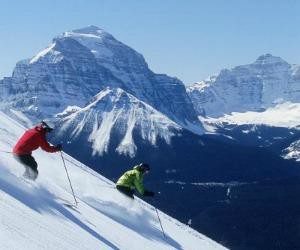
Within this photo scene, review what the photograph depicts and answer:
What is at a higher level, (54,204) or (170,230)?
(54,204)

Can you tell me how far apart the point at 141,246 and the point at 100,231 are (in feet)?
10.7

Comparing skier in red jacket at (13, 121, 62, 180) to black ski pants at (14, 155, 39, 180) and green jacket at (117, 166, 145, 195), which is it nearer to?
black ski pants at (14, 155, 39, 180)

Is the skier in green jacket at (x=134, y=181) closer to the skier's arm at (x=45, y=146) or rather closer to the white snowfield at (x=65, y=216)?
the white snowfield at (x=65, y=216)

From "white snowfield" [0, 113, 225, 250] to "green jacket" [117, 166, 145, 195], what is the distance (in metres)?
0.73

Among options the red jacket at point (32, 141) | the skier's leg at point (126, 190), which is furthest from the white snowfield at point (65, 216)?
the red jacket at point (32, 141)

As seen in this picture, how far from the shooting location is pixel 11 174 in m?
20.1

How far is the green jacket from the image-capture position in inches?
1123

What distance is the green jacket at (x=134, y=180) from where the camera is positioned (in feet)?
93.6

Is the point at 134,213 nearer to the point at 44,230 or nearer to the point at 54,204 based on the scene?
the point at 54,204

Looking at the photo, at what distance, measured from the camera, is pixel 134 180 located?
95.0 ft

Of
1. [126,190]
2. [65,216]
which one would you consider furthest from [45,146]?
[126,190]

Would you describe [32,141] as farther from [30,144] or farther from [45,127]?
[45,127]

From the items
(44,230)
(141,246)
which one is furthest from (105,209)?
(44,230)

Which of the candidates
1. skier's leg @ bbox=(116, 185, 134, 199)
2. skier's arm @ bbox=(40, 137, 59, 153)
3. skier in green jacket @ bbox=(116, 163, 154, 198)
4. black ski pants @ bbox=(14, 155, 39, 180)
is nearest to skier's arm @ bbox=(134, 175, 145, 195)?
skier in green jacket @ bbox=(116, 163, 154, 198)
